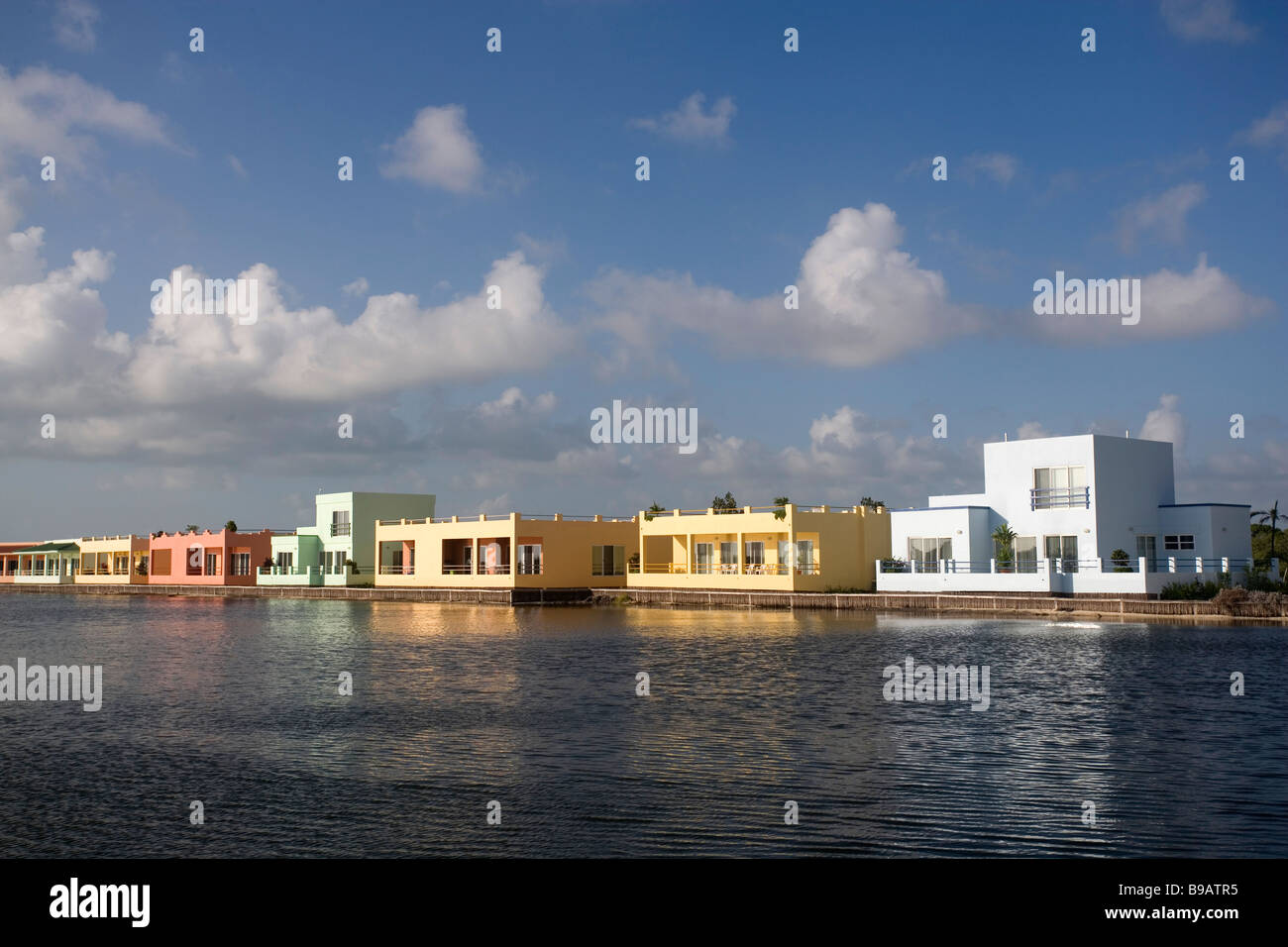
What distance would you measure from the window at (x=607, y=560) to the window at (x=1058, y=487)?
24.9 meters

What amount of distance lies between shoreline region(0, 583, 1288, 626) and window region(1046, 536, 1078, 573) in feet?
6.11

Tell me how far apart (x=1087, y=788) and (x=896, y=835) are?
3327 mm

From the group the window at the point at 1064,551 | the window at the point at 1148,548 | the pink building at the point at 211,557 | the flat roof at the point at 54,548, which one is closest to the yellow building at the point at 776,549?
the window at the point at 1064,551

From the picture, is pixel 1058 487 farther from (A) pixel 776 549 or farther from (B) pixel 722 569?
(B) pixel 722 569

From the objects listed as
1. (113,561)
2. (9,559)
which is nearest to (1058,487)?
(113,561)

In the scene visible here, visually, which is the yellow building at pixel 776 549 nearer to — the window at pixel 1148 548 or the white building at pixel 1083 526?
the white building at pixel 1083 526

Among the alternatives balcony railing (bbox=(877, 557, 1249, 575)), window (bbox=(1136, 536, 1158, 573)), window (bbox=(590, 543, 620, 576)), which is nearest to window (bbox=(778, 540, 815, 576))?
balcony railing (bbox=(877, 557, 1249, 575))

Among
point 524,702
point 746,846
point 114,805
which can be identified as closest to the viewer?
point 746,846

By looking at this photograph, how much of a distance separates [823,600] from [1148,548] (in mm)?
13110

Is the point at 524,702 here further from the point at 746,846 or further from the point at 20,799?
the point at 746,846

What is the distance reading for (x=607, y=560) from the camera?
198ft

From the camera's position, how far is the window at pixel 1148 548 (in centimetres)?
4113

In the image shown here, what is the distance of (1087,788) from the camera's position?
488 inches
